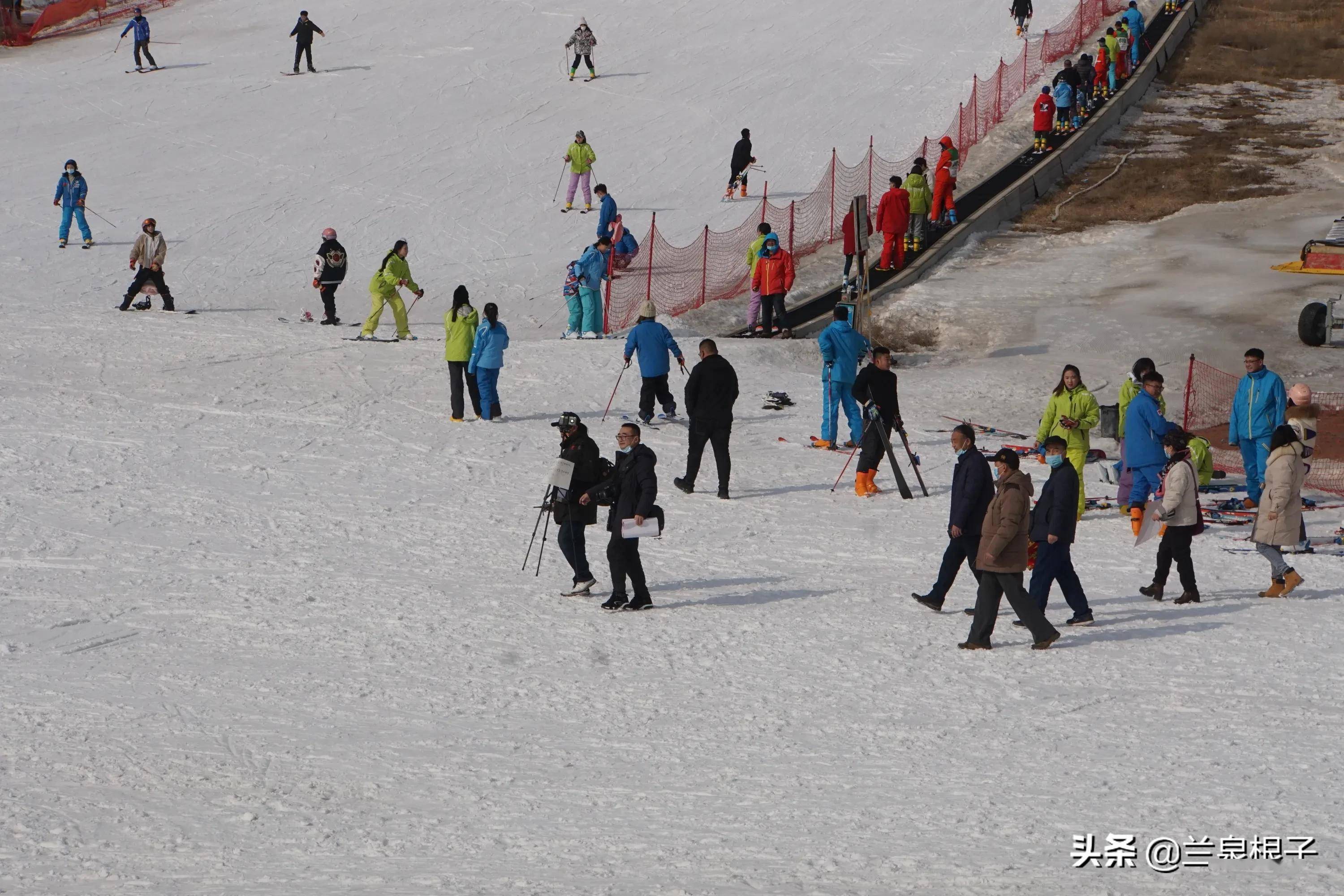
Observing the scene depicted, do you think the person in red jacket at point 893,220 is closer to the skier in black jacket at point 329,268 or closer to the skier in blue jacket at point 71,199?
the skier in black jacket at point 329,268

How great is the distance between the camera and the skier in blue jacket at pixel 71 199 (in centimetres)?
2270

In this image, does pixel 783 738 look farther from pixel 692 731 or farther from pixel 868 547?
pixel 868 547

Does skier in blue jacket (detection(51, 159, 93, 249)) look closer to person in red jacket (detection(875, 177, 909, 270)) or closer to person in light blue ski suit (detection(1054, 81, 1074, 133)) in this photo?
person in red jacket (detection(875, 177, 909, 270))

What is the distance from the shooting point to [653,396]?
50.8 feet

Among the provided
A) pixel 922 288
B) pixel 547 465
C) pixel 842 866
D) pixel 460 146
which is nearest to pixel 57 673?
pixel 842 866

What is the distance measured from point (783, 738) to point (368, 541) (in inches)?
192

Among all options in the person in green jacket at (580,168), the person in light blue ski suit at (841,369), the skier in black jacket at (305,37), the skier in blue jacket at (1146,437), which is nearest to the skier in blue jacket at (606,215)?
the person in green jacket at (580,168)

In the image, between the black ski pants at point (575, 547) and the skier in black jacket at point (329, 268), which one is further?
the skier in black jacket at point (329, 268)

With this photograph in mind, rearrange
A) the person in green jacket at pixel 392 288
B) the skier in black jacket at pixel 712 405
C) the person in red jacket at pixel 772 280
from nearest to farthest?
the skier in black jacket at pixel 712 405 < the person in green jacket at pixel 392 288 < the person in red jacket at pixel 772 280

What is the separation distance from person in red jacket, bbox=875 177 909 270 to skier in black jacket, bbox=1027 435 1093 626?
12525 millimetres

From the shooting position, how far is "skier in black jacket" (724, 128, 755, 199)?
26.1 meters

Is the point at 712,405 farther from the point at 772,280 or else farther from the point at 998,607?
the point at 772,280

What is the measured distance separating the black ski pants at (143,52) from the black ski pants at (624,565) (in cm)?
2598

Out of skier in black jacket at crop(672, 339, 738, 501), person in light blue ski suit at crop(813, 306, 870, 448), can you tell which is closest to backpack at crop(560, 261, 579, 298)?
person in light blue ski suit at crop(813, 306, 870, 448)
